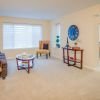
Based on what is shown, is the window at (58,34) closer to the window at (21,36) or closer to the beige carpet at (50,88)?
the window at (21,36)

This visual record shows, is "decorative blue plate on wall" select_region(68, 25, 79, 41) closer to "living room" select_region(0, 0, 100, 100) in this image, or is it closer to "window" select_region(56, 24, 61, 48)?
"living room" select_region(0, 0, 100, 100)

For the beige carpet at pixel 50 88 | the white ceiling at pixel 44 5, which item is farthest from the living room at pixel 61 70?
the white ceiling at pixel 44 5

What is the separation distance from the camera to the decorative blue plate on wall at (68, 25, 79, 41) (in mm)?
5627

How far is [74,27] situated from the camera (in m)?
5.73

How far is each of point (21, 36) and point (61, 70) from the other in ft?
12.3

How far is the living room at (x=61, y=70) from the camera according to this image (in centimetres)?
290

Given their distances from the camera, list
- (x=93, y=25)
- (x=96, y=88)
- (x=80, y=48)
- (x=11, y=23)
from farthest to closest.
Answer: (x=11, y=23) → (x=80, y=48) → (x=93, y=25) → (x=96, y=88)

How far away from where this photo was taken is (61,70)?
4797mm

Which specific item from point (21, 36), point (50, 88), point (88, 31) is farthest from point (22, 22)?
point (50, 88)

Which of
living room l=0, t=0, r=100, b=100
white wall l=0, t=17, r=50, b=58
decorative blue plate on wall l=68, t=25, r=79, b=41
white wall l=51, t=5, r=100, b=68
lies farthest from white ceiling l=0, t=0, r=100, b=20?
white wall l=0, t=17, r=50, b=58

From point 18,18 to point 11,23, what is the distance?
477mm

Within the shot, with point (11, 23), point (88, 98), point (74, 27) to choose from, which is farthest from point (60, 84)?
point (11, 23)

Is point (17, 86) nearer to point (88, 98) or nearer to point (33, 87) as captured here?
point (33, 87)

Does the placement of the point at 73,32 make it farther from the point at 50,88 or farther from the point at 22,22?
the point at 50,88
